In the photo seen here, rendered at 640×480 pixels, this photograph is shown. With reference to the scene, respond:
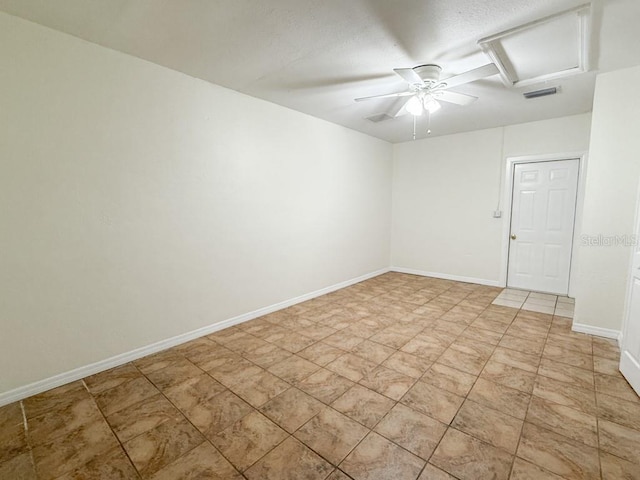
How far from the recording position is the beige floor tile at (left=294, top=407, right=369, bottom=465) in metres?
1.56

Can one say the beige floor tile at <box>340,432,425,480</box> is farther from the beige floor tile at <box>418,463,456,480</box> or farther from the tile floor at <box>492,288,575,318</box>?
the tile floor at <box>492,288,575,318</box>

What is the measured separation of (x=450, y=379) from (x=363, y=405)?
2.56 ft

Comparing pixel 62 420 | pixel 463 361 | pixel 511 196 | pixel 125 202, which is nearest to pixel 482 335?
pixel 463 361

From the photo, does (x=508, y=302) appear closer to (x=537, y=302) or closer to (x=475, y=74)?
(x=537, y=302)

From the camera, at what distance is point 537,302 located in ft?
13.1

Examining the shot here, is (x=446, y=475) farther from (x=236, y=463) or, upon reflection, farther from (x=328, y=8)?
(x=328, y=8)

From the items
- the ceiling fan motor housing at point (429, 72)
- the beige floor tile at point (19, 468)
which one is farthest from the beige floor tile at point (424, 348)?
the beige floor tile at point (19, 468)

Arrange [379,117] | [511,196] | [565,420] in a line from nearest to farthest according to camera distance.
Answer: [565,420], [379,117], [511,196]

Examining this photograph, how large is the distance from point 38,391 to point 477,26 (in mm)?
4105

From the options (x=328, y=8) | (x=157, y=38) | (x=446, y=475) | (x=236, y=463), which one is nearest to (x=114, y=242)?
(x=157, y=38)

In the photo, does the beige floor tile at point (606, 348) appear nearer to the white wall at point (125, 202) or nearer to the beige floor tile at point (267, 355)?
the beige floor tile at point (267, 355)

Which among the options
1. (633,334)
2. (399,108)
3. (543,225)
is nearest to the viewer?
(633,334)

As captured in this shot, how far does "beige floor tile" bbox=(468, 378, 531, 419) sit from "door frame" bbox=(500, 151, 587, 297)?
9.85 feet

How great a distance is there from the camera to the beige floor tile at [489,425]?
1620 mm
